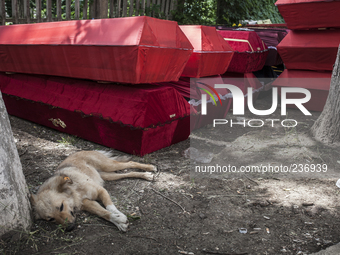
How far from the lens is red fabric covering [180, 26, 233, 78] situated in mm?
4551

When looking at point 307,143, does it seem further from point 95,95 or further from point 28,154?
point 28,154

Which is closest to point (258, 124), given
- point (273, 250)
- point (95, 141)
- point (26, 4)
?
point (95, 141)

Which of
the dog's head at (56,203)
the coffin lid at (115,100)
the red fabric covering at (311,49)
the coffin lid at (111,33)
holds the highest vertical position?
the coffin lid at (111,33)

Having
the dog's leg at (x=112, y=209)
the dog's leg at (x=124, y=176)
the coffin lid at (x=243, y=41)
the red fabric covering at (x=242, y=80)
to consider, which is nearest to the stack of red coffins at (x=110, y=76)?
the dog's leg at (x=124, y=176)

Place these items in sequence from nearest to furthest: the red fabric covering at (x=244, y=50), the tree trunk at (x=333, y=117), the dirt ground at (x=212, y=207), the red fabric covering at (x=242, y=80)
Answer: the dirt ground at (x=212, y=207)
the tree trunk at (x=333, y=117)
the red fabric covering at (x=244, y=50)
the red fabric covering at (x=242, y=80)

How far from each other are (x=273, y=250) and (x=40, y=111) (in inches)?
155

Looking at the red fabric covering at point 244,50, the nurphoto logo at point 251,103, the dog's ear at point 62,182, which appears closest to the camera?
the dog's ear at point 62,182

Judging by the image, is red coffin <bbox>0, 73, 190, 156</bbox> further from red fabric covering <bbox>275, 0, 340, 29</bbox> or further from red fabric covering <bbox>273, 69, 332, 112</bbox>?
red fabric covering <bbox>275, 0, 340, 29</bbox>

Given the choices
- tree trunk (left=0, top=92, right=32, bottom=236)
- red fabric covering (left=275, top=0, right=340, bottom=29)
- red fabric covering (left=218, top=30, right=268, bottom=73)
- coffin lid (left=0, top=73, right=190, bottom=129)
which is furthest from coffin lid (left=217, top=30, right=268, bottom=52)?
tree trunk (left=0, top=92, right=32, bottom=236)

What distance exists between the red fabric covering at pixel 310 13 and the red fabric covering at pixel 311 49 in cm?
17

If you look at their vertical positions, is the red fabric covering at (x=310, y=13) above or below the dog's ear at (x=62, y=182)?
above

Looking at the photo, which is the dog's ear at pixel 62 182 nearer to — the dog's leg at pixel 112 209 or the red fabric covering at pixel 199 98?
the dog's leg at pixel 112 209

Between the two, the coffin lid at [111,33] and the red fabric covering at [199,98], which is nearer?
the coffin lid at [111,33]

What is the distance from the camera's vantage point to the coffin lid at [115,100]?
3.63 m
